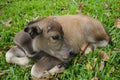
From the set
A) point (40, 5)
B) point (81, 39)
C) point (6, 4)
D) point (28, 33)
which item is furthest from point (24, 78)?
point (6, 4)

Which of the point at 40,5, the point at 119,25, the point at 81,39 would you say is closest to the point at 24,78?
the point at 81,39

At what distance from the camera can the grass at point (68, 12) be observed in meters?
5.88

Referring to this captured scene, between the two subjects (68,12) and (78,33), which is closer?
(78,33)

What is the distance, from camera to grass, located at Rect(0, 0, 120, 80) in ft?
19.3

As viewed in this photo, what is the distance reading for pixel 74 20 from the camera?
644 cm

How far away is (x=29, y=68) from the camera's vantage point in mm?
6152

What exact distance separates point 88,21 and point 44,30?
1.26 metres

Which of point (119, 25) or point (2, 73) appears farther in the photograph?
point (119, 25)

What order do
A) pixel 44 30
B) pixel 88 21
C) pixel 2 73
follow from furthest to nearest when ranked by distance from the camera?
pixel 88 21, pixel 2 73, pixel 44 30

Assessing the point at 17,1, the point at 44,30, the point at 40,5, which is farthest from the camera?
the point at 17,1

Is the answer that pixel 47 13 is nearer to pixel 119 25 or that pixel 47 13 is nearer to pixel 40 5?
pixel 40 5

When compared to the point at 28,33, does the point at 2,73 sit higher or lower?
lower

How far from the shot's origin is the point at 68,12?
8.43m

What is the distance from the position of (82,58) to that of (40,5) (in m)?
3.38
